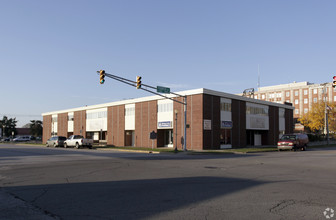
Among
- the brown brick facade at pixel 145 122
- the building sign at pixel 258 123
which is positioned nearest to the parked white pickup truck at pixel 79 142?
the brown brick facade at pixel 145 122

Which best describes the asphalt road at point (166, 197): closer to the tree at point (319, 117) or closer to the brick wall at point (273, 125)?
the brick wall at point (273, 125)

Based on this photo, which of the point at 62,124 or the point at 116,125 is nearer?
the point at 116,125

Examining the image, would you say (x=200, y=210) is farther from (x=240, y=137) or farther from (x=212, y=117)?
(x=240, y=137)

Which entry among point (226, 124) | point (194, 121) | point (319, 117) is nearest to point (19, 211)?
point (194, 121)

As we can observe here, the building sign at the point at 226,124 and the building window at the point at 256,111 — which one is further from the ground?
the building window at the point at 256,111

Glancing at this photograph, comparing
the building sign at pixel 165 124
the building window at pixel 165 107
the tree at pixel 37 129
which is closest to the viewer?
the building sign at pixel 165 124

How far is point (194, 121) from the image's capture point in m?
36.3

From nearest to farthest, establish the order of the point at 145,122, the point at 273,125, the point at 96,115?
the point at 145,122
the point at 273,125
the point at 96,115

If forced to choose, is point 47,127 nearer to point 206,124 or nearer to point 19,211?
point 206,124

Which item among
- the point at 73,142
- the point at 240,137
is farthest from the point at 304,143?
the point at 73,142

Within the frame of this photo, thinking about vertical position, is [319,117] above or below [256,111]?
below

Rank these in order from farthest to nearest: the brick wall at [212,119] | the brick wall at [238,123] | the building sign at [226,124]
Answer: the brick wall at [238,123], the building sign at [226,124], the brick wall at [212,119]

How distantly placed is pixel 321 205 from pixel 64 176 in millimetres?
9347

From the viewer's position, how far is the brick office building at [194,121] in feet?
119
